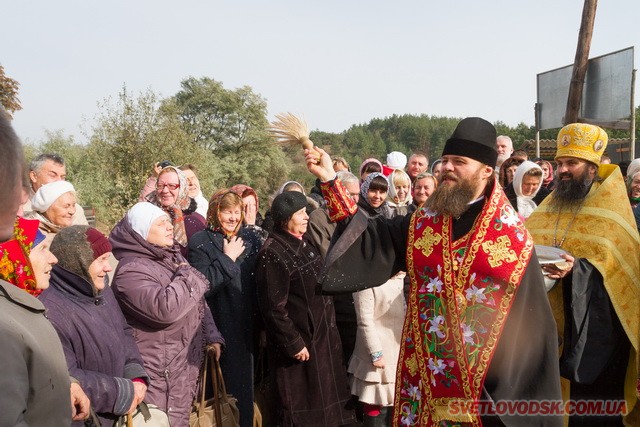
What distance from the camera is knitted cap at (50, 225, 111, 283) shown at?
3.26m

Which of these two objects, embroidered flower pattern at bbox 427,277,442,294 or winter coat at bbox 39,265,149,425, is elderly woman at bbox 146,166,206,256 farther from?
embroidered flower pattern at bbox 427,277,442,294

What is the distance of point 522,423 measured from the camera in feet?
9.12

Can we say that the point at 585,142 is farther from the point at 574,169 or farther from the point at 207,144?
the point at 207,144

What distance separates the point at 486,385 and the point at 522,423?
9.4 inches

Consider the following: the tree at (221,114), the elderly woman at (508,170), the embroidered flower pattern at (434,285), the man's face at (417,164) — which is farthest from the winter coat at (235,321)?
the tree at (221,114)

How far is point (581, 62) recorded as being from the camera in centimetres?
992

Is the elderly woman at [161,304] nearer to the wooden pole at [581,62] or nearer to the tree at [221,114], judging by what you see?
the wooden pole at [581,62]

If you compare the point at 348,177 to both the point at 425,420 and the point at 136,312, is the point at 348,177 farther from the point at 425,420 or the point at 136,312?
the point at 425,420

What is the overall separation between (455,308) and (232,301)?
2213mm

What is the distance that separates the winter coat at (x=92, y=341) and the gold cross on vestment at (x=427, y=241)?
181cm

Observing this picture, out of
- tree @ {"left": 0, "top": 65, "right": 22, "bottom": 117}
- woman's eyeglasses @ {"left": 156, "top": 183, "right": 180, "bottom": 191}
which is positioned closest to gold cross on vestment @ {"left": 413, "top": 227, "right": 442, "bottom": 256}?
woman's eyeglasses @ {"left": 156, "top": 183, "right": 180, "bottom": 191}

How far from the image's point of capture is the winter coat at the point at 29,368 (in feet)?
4.15

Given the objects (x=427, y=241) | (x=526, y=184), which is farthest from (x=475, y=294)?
(x=526, y=184)

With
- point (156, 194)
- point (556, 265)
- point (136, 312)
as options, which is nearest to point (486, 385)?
point (556, 265)
